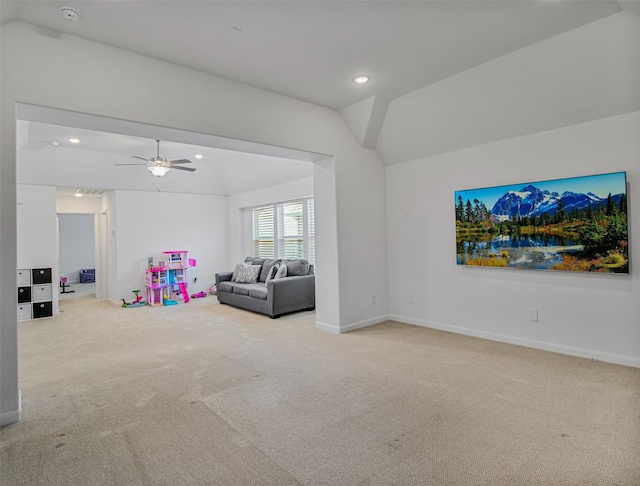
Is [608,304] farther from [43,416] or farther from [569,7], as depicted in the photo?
[43,416]

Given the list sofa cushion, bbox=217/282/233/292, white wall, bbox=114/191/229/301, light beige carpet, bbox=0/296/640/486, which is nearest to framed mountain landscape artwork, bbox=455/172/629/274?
light beige carpet, bbox=0/296/640/486

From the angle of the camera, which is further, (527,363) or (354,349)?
(354,349)

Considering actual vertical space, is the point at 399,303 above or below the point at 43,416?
above

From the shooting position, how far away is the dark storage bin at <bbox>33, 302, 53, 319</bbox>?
253 inches

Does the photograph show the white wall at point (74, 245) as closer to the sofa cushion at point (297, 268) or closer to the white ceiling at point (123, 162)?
the white ceiling at point (123, 162)

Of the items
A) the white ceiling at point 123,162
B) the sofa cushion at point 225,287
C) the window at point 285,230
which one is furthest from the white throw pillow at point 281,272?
the white ceiling at point 123,162

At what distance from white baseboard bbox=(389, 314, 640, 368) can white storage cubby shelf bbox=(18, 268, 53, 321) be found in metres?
6.38

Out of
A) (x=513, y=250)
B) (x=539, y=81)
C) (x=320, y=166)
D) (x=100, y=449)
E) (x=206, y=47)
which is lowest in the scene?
(x=100, y=449)

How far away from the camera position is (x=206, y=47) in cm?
319

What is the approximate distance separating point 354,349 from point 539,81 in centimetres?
342

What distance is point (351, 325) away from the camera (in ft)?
16.4

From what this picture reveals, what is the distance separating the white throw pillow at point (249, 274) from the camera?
7305 mm

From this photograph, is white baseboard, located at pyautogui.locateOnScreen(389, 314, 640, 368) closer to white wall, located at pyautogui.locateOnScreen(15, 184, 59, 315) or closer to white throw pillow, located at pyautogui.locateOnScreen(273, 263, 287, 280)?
white throw pillow, located at pyautogui.locateOnScreen(273, 263, 287, 280)

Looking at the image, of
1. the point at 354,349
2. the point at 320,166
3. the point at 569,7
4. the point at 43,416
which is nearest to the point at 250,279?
the point at 320,166
